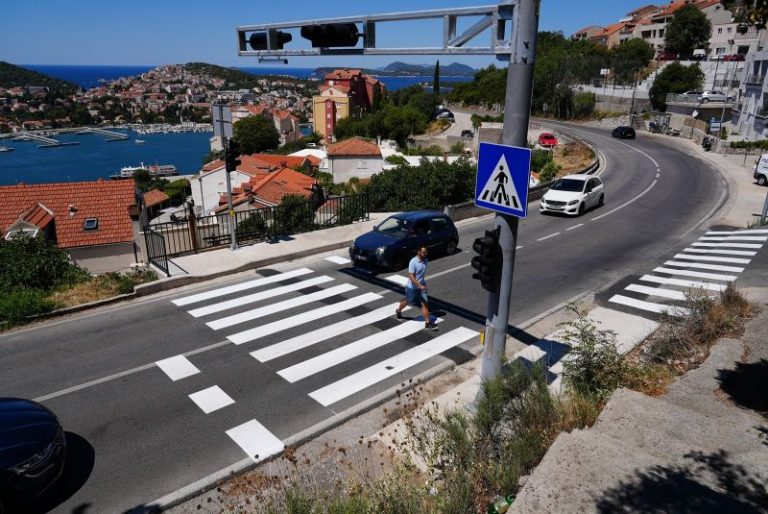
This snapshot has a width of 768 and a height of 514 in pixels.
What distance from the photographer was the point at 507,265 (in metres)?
7.18

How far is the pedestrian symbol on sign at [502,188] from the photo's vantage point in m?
6.75

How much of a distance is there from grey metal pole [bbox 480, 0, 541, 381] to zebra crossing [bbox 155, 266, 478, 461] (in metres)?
2.16

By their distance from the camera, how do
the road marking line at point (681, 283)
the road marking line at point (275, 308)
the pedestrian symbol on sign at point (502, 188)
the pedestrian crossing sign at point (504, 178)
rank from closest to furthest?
1. the pedestrian crossing sign at point (504, 178)
2. the pedestrian symbol on sign at point (502, 188)
3. the road marking line at point (275, 308)
4. the road marking line at point (681, 283)

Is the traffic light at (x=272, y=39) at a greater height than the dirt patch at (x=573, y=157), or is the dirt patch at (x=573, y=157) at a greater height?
the traffic light at (x=272, y=39)

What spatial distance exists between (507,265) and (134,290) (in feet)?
31.1

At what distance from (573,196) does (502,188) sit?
16.4 metres

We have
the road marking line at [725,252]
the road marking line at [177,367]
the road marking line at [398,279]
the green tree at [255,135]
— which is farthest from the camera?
the green tree at [255,135]

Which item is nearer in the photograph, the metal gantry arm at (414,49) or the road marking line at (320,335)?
the metal gantry arm at (414,49)

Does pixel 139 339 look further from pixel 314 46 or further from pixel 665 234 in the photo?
pixel 665 234

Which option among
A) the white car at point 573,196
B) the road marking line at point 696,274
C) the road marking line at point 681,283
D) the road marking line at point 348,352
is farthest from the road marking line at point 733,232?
the road marking line at point 348,352

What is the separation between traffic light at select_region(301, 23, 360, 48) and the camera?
8.96 meters

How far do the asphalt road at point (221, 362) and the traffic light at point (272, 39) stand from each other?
578cm

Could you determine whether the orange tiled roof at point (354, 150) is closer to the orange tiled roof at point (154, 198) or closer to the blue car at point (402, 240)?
the orange tiled roof at point (154, 198)

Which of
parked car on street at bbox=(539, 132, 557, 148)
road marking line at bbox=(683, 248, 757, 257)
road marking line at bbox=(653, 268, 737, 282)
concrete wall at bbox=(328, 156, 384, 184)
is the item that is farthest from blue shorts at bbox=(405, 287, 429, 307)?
concrete wall at bbox=(328, 156, 384, 184)
